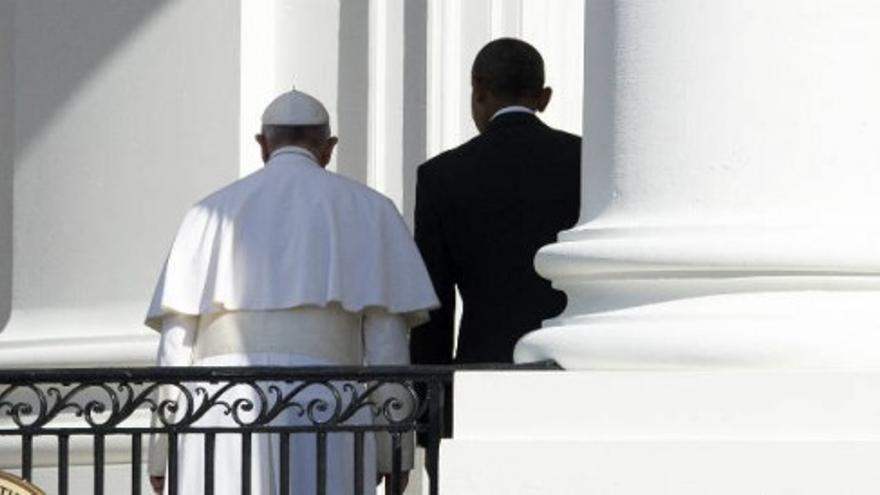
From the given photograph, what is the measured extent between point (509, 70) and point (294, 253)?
77cm

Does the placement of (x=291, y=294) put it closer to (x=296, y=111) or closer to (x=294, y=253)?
(x=294, y=253)

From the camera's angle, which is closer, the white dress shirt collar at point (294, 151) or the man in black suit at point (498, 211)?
the man in black suit at point (498, 211)

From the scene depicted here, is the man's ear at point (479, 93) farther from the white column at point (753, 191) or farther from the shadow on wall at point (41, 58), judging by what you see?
the shadow on wall at point (41, 58)

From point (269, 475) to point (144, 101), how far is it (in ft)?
9.37

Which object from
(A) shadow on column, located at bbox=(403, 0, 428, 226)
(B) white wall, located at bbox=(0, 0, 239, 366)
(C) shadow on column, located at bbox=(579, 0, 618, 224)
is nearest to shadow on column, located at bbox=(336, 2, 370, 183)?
(A) shadow on column, located at bbox=(403, 0, 428, 226)

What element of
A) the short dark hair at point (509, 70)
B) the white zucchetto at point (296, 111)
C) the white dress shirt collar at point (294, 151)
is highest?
the short dark hair at point (509, 70)

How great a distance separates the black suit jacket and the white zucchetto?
0.34m

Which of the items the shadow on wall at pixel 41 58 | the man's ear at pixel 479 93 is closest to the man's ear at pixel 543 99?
the man's ear at pixel 479 93

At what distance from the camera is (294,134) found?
9336mm

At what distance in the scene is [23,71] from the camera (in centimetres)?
1207

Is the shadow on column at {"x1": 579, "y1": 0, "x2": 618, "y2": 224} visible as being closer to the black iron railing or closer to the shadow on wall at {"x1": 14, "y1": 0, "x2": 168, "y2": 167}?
the black iron railing

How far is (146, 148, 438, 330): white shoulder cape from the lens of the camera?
9.09m

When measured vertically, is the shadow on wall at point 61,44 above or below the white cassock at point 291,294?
above

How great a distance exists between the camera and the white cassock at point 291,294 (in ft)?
29.8
